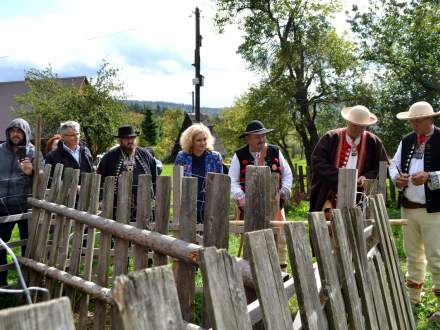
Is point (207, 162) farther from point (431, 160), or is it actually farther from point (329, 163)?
point (431, 160)

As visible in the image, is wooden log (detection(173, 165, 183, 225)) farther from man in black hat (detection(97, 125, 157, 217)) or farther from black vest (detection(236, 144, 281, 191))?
man in black hat (detection(97, 125, 157, 217))

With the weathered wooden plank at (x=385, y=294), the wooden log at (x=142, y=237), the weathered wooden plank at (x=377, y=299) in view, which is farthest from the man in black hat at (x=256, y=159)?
the weathered wooden plank at (x=377, y=299)

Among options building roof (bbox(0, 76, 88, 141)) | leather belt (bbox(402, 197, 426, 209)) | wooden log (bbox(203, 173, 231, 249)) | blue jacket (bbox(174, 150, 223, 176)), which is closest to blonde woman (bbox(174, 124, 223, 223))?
blue jacket (bbox(174, 150, 223, 176))

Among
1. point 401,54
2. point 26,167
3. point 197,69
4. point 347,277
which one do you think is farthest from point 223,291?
point 197,69

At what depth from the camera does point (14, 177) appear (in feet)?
15.4

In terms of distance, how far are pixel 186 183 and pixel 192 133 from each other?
2.15 m

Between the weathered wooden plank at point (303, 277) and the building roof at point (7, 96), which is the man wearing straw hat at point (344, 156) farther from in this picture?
the building roof at point (7, 96)

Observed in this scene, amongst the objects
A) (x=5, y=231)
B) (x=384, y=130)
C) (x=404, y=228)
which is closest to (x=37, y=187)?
(x=5, y=231)

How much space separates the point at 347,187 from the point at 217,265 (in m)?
1.67

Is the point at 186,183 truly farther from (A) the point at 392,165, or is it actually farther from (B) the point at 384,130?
(B) the point at 384,130

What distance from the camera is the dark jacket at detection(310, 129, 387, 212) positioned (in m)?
4.21

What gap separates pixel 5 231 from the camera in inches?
185

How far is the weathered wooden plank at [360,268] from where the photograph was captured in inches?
92.0

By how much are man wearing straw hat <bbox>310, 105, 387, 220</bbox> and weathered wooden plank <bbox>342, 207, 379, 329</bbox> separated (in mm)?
1709
